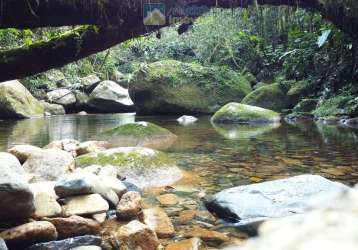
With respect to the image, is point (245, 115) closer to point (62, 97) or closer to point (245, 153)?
point (245, 153)

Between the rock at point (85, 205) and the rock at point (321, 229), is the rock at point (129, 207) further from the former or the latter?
the rock at point (321, 229)

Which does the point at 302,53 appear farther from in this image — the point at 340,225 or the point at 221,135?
the point at 340,225

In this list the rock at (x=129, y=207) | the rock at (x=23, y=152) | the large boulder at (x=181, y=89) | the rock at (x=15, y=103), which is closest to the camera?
the rock at (x=129, y=207)

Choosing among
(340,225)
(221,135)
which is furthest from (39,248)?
(221,135)

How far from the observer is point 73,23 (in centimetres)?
343

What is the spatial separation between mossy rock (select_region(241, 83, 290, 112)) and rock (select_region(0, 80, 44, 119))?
9.84 m

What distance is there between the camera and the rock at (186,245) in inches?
145

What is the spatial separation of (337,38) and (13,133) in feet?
31.1

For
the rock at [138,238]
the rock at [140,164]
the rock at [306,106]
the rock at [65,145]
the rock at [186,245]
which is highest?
the rock at [138,238]

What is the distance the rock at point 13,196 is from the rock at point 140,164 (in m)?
2.19

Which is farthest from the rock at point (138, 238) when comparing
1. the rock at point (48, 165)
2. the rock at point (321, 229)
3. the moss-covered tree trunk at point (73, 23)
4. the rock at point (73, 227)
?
the rock at point (321, 229)

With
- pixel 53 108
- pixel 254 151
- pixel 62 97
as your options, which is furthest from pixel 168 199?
pixel 62 97

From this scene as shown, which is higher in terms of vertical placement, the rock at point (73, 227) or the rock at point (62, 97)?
the rock at point (73, 227)

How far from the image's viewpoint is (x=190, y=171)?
6.76m
